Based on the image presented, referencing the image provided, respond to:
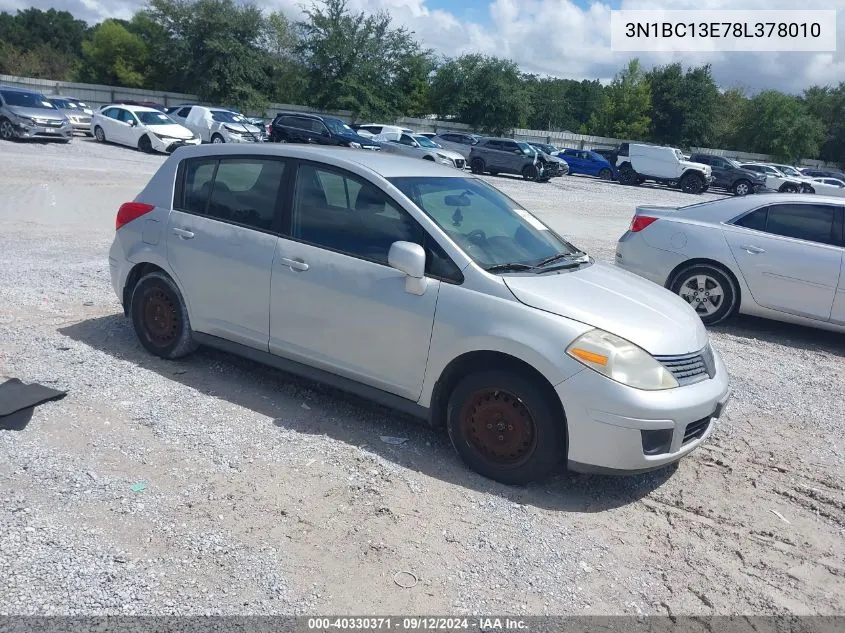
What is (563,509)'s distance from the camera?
162 inches

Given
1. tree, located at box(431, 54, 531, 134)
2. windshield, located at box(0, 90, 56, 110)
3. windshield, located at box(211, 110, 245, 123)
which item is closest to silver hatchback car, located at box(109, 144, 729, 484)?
windshield, located at box(0, 90, 56, 110)

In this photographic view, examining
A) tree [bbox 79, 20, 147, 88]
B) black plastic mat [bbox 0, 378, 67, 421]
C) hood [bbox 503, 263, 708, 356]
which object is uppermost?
tree [bbox 79, 20, 147, 88]

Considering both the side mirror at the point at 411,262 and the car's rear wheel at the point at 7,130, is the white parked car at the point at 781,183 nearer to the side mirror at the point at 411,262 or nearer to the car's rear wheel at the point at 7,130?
the car's rear wheel at the point at 7,130

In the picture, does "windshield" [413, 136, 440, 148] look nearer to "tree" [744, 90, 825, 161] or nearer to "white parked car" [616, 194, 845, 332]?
"white parked car" [616, 194, 845, 332]

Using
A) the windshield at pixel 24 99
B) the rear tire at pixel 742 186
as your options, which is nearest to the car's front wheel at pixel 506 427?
the windshield at pixel 24 99

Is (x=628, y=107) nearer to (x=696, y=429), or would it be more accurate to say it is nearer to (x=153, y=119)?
(x=153, y=119)

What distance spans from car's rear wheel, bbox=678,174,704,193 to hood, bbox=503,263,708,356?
103 feet

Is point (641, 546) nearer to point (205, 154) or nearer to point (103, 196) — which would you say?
point (205, 154)

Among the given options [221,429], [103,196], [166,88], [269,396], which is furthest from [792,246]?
[166,88]

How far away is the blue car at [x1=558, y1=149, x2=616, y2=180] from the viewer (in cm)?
3750

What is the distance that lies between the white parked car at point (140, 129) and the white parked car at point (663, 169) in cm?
2012

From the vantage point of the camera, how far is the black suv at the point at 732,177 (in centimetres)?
3488

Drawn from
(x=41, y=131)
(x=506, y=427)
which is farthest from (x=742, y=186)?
(x=506, y=427)

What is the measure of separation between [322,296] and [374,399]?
736mm
